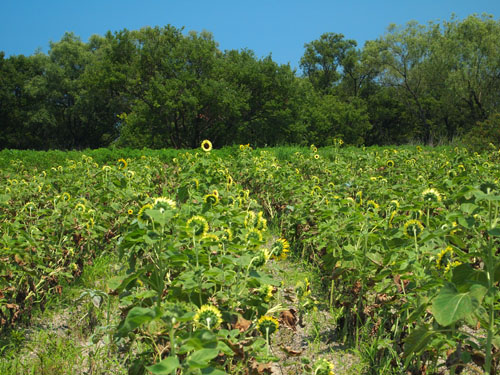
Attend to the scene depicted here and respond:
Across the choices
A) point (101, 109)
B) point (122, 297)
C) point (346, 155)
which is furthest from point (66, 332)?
point (101, 109)

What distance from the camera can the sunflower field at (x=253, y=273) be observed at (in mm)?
1618

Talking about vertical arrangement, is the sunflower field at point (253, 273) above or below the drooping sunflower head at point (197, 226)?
below

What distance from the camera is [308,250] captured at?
4.59 m

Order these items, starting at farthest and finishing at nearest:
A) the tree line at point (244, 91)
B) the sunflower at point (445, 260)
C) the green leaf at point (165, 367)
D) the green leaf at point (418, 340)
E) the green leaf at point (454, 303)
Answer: the tree line at point (244, 91) < the sunflower at point (445, 260) < the green leaf at point (418, 340) < the green leaf at point (454, 303) < the green leaf at point (165, 367)

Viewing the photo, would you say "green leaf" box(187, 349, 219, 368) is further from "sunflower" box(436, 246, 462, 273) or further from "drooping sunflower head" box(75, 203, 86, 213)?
"drooping sunflower head" box(75, 203, 86, 213)

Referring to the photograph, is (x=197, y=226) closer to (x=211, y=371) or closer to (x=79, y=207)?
(x=211, y=371)

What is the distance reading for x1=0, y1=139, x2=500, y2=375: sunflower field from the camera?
1.62 meters

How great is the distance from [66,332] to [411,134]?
4422 cm

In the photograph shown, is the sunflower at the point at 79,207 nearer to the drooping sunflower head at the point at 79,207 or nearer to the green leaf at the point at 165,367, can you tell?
the drooping sunflower head at the point at 79,207

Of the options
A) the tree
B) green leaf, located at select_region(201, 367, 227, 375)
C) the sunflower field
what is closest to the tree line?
the tree

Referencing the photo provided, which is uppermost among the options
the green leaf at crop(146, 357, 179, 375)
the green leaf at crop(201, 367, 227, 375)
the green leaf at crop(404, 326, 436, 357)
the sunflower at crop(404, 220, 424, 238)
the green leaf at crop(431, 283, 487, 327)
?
the sunflower at crop(404, 220, 424, 238)

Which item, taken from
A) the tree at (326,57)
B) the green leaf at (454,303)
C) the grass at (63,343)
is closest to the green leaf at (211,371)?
the green leaf at (454,303)

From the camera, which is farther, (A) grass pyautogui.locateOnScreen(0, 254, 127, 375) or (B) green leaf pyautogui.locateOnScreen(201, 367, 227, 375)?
(A) grass pyautogui.locateOnScreen(0, 254, 127, 375)

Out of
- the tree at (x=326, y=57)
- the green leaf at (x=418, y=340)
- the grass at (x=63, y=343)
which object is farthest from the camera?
the tree at (x=326, y=57)
